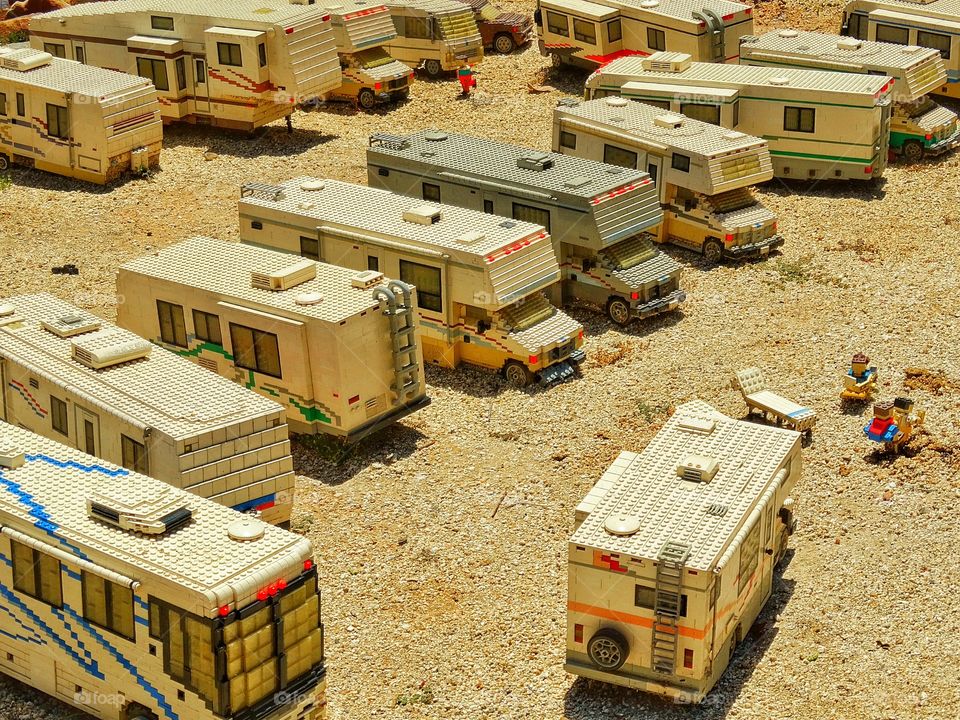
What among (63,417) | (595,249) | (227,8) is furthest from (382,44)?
(63,417)

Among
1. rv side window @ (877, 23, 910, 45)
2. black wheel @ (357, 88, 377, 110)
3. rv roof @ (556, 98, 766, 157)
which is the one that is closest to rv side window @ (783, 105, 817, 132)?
rv roof @ (556, 98, 766, 157)

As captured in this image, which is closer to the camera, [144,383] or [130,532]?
[130,532]

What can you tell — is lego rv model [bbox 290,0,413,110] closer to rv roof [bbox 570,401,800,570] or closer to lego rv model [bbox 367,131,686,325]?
lego rv model [bbox 367,131,686,325]

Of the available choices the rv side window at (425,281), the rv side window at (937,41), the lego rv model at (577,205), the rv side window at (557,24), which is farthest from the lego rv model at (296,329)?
the rv side window at (937,41)

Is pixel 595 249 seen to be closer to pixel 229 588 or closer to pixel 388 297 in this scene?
pixel 388 297

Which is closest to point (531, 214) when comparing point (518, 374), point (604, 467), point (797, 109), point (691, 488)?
point (518, 374)

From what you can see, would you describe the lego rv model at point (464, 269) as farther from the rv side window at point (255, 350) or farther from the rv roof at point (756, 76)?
the rv roof at point (756, 76)

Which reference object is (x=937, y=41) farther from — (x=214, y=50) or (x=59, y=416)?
(x=59, y=416)
